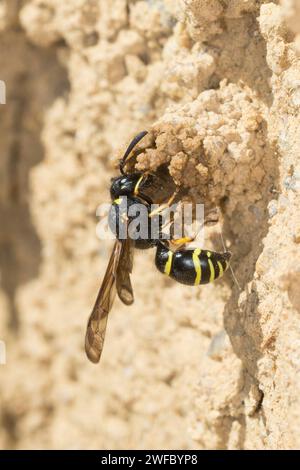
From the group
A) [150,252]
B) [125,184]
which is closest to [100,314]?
[125,184]

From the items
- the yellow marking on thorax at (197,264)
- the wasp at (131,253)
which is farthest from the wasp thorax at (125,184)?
the yellow marking on thorax at (197,264)

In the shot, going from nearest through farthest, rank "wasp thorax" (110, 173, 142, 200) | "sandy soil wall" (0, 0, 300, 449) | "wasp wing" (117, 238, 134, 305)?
"sandy soil wall" (0, 0, 300, 449) < "wasp thorax" (110, 173, 142, 200) < "wasp wing" (117, 238, 134, 305)

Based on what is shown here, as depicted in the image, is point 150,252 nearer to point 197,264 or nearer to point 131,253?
point 131,253

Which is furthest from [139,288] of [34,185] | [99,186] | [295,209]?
[295,209]

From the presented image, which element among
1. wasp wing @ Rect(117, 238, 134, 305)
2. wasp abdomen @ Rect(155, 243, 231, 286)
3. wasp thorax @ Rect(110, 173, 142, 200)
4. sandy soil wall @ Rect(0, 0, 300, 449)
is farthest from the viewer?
wasp wing @ Rect(117, 238, 134, 305)

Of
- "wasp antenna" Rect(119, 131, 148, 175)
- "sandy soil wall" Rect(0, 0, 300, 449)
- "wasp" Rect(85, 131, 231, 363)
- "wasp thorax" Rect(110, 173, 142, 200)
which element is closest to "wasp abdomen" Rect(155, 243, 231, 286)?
"wasp" Rect(85, 131, 231, 363)

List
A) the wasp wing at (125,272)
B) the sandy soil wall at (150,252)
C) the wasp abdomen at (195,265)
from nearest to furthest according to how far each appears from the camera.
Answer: the sandy soil wall at (150,252), the wasp abdomen at (195,265), the wasp wing at (125,272)

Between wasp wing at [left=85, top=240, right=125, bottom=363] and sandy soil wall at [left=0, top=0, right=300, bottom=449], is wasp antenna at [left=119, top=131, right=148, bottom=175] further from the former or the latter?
wasp wing at [left=85, top=240, right=125, bottom=363]

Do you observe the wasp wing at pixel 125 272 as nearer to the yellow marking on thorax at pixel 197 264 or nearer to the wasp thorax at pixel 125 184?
the wasp thorax at pixel 125 184
